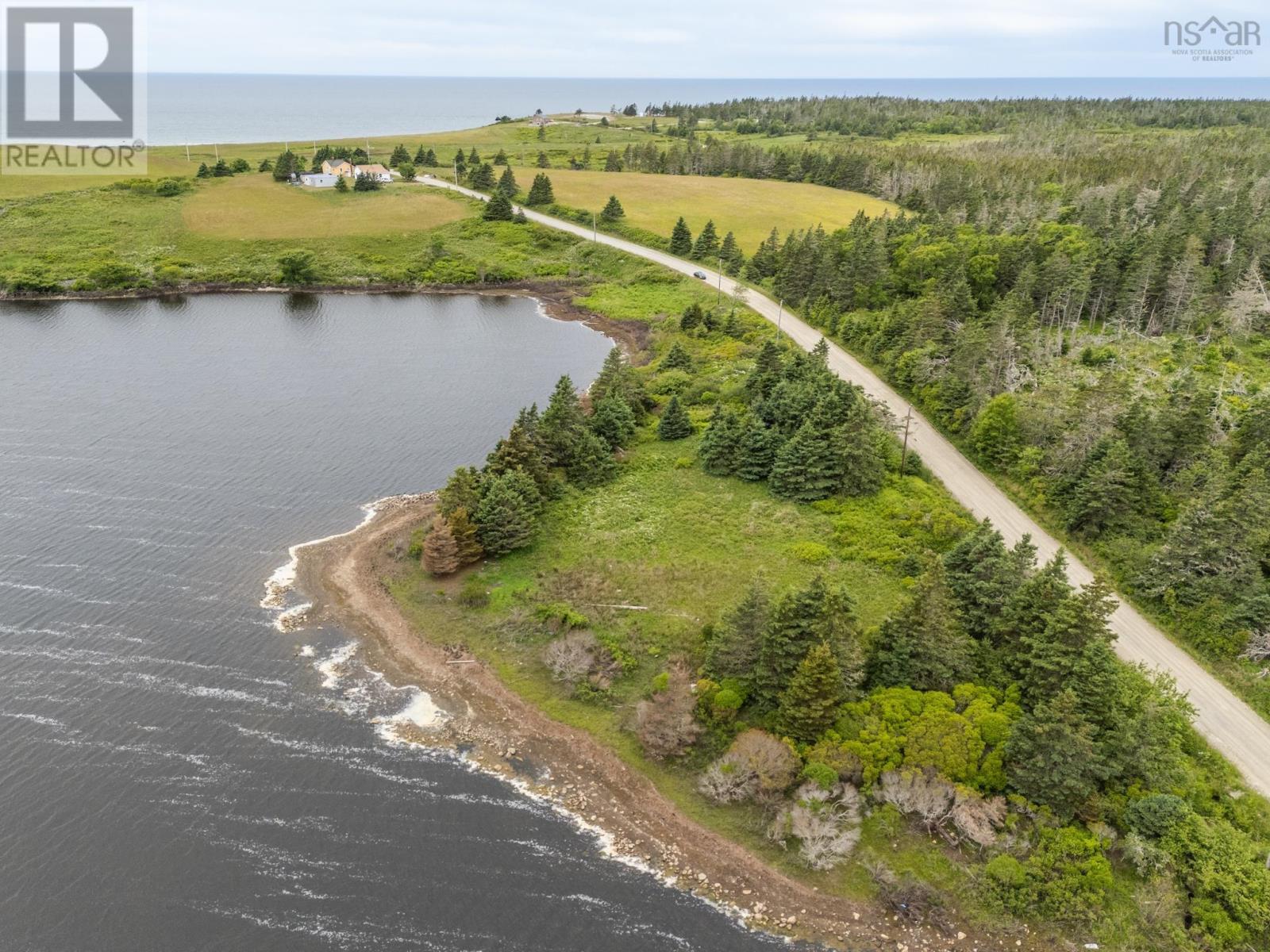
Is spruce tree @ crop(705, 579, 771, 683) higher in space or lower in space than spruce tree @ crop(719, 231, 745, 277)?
lower

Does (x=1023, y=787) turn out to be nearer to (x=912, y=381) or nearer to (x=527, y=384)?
(x=912, y=381)

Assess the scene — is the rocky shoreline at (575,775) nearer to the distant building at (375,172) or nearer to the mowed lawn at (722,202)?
the mowed lawn at (722,202)

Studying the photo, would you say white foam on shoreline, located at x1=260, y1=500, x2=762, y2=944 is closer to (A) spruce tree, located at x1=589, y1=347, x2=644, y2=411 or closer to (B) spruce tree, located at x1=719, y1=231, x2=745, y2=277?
(A) spruce tree, located at x1=589, y1=347, x2=644, y2=411

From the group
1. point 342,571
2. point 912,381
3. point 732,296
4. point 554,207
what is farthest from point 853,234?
point 342,571

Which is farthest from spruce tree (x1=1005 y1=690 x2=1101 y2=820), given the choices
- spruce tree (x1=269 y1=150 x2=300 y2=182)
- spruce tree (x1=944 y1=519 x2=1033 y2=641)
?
spruce tree (x1=269 y1=150 x2=300 y2=182)

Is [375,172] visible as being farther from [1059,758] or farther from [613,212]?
[1059,758]
